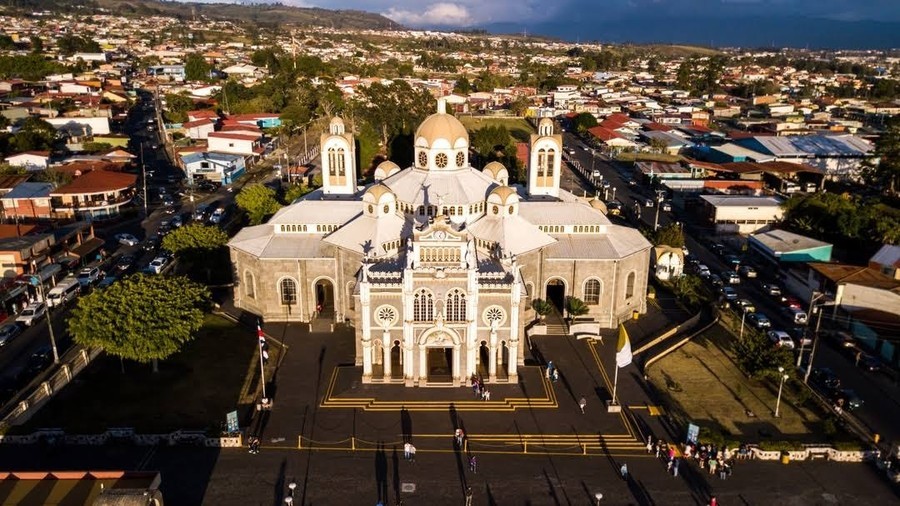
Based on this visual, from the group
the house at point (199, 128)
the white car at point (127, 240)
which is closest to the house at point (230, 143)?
the house at point (199, 128)

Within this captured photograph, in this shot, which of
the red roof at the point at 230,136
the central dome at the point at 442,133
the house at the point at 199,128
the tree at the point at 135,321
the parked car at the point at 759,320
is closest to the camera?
the tree at the point at 135,321

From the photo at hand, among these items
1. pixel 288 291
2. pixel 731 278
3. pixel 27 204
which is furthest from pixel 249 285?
pixel 731 278

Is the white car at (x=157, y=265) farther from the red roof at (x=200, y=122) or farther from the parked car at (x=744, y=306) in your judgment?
the red roof at (x=200, y=122)

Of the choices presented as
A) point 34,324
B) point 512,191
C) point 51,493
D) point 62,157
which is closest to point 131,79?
point 62,157

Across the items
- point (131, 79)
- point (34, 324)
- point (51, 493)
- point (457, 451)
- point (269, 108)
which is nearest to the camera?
point (51, 493)

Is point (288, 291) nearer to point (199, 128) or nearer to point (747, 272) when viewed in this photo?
point (747, 272)

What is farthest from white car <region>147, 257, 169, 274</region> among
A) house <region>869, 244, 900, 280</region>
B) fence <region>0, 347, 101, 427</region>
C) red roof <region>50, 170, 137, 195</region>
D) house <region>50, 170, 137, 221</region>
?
house <region>869, 244, 900, 280</region>

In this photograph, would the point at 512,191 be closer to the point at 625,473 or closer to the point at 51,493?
the point at 625,473
